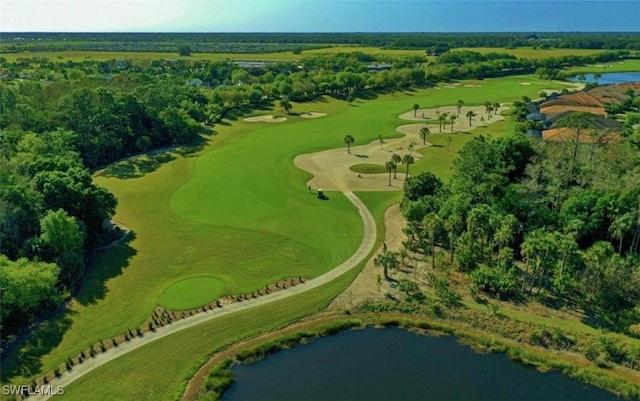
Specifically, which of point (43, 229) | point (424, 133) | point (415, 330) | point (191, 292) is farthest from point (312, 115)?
point (415, 330)

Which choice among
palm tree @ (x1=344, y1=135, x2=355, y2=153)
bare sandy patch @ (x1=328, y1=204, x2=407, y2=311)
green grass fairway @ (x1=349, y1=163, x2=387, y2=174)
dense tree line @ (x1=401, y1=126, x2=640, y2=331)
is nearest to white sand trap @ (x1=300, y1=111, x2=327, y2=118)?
palm tree @ (x1=344, y1=135, x2=355, y2=153)

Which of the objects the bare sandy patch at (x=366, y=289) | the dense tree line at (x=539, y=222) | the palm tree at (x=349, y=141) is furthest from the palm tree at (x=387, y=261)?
the palm tree at (x=349, y=141)

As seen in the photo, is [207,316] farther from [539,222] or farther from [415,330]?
[539,222]

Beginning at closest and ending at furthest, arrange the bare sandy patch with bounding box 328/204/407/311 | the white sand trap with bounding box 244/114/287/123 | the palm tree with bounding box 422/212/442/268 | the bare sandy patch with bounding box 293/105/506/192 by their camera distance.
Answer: the bare sandy patch with bounding box 328/204/407/311 → the palm tree with bounding box 422/212/442/268 → the bare sandy patch with bounding box 293/105/506/192 → the white sand trap with bounding box 244/114/287/123

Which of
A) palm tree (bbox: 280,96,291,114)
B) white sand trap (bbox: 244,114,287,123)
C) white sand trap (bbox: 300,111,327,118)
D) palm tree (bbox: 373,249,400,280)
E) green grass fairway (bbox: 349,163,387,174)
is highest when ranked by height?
palm tree (bbox: 280,96,291,114)

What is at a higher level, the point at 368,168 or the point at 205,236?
the point at 368,168

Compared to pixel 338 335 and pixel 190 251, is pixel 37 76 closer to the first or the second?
pixel 190 251

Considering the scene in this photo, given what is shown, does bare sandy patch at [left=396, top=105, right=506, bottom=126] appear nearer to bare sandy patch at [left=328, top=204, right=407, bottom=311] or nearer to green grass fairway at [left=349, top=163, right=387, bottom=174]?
green grass fairway at [left=349, top=163, right=387, bottom=174]
